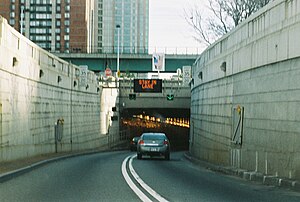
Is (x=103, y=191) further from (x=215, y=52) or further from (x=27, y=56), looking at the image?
(x=215, y=52)

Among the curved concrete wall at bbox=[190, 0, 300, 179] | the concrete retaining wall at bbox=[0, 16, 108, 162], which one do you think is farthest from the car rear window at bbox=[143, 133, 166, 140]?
the concrete retaining wall at bbox=[0, 16, 108, 162]

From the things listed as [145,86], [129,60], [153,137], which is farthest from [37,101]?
[129,60]

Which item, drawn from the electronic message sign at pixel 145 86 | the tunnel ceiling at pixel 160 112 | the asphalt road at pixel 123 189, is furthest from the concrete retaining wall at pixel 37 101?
the tunnel ceiling at pixel 160 112

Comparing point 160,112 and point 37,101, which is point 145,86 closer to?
point 160,112

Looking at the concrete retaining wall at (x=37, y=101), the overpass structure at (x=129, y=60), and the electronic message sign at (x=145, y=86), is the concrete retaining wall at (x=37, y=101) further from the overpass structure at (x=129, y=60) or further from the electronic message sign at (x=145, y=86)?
the overpass structure at (x=129, y=60)

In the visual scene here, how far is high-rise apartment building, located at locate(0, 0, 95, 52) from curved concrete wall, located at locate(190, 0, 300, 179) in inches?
4352

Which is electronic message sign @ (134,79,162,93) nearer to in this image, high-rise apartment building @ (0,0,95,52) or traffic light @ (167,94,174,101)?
traffic light @ (167,94,174,101)

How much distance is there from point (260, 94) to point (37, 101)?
1128 cm

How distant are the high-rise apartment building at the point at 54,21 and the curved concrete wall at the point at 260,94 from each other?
111 meters

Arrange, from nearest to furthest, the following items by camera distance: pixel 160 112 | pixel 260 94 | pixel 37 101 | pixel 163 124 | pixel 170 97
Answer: pixel 260 94
pixel 37 101
pixel 170 97
pixel 160 112
pixel 163 124

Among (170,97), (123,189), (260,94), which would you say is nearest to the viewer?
(123,189)

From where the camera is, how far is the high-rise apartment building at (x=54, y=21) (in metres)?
133

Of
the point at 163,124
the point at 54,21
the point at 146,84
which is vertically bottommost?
the point at 163,124

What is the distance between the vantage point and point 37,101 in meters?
24.2
